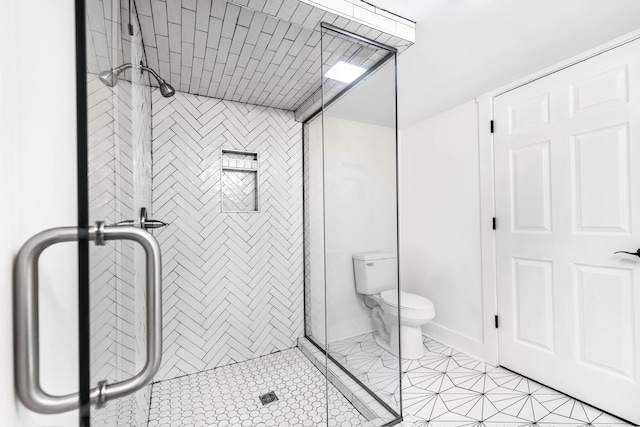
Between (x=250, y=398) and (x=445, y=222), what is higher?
(x=445, y=222)

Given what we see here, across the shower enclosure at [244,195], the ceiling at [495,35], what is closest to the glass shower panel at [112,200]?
the shower enclosure at [244,195]

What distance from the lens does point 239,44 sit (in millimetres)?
1670

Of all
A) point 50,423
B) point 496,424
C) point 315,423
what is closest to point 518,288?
point 496,424

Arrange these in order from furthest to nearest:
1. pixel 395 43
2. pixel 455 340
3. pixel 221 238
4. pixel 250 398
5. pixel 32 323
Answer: pixel 455 340 < pixel 221 238 < pixel 250 398 < pixel 395 43 < pixel 32 323

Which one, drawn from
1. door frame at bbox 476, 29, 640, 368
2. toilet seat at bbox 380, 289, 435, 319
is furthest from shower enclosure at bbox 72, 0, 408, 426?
door frame at bbox 476, 29, 640, 368

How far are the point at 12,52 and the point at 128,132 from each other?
2.28 feet

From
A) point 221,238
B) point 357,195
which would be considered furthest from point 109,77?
point 221,238

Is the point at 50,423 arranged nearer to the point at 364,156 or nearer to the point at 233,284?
the point at 364,156

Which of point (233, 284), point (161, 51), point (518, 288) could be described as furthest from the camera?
point (233, 284)

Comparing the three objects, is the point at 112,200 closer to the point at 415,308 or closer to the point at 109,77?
the point at 109,77

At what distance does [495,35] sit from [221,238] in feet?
7.42

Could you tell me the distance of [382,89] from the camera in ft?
5.74

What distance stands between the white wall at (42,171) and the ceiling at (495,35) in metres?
1.38

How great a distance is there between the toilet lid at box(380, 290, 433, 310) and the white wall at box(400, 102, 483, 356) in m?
0.36
